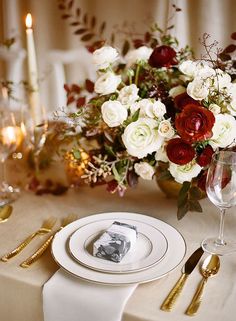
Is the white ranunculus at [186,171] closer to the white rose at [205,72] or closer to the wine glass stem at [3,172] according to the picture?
the white rose at [205,72]

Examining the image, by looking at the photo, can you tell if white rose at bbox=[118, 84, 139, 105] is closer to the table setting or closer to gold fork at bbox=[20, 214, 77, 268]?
the table setting

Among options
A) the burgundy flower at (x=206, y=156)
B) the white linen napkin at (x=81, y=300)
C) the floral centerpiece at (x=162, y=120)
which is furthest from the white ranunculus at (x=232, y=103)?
the white linen napkin at (x=81, y=300)

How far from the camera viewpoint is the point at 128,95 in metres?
1.17

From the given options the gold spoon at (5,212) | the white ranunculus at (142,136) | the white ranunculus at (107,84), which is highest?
the white ranunculus at (107,84)

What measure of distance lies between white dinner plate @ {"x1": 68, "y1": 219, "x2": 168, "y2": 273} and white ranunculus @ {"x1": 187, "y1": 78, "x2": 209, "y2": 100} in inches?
13.2

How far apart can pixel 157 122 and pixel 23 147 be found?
2.03 feet

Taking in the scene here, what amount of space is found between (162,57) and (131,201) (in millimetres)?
410

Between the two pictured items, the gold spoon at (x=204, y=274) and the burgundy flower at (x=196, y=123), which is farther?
the burgundy flower at (x=196, y=123)

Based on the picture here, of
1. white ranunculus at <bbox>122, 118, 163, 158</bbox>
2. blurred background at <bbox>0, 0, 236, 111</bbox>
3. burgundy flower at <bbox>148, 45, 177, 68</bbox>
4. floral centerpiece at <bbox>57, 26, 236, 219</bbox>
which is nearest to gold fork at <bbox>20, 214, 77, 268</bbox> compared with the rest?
floral centerpiece at <bbox>57, 26, 236, 219</bbox>

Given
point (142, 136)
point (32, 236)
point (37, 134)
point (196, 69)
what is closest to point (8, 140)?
point (37, 134)

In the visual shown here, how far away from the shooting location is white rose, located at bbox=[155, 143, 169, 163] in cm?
114

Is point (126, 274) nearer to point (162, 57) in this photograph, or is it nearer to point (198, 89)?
point (198, 89)

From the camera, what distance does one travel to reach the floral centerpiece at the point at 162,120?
109 centimetres

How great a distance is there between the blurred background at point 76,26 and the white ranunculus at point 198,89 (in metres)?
0.99
